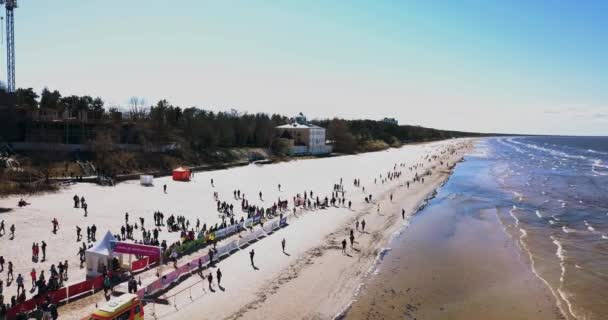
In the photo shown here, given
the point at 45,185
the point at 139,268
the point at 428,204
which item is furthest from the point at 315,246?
the point at 45,185

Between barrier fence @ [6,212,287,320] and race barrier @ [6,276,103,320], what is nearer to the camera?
race barrier @ [6,276,103,320]

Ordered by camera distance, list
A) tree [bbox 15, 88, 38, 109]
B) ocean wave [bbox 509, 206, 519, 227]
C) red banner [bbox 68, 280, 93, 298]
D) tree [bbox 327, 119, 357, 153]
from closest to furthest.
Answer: red banner [bbox 68, 280, 93, 298] < ocean wave [bbox 509, 206, 519, 227] < tree [bbox 15, 88, 38, 109] < tree [bbox 327, 119, 357, 153]

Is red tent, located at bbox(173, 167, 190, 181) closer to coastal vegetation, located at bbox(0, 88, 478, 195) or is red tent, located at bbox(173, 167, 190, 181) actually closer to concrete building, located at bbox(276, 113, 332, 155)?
coastal vegetation, located at bbox(0, 88, 478, 195)

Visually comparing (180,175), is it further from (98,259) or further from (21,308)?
(21,308)

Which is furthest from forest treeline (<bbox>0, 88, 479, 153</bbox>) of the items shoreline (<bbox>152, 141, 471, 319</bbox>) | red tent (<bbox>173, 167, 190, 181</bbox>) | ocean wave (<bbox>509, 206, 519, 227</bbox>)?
ocean wave (<bbox>509, 206, 519, 227</bbox>)

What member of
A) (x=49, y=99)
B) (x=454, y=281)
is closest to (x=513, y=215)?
(x=454, y=281)

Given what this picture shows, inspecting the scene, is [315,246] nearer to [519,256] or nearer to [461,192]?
[519,256]
